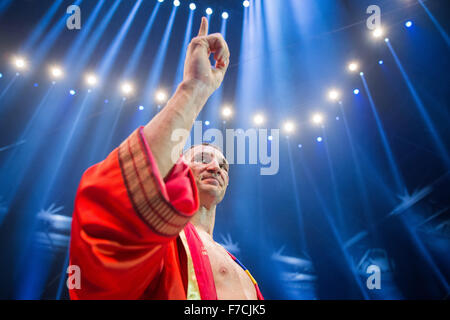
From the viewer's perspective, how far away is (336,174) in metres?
6.54

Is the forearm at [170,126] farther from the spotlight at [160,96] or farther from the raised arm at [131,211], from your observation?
the spotlight at [160,96]

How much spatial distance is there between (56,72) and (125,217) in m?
6.71

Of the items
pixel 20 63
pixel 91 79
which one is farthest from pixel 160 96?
Answer: pixel 20 63

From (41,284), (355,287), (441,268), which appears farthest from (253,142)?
(41,284)

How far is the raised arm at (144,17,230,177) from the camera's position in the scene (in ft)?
2.03

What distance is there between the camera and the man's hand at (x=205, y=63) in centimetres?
79

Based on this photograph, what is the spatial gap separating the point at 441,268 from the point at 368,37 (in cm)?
526

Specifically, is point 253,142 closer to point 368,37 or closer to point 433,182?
point 368,37

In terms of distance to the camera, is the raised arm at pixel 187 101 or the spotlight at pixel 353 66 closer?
the raised arm at pixel 187 101

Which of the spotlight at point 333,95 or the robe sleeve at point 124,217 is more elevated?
the spotlight at point 333,95

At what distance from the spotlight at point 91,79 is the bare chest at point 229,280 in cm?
598

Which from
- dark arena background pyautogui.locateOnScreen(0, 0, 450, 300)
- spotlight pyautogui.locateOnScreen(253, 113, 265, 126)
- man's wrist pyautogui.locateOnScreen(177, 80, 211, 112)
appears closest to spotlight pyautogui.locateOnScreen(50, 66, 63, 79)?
dark arena background pyautogui.locateOnScreen(0, 0, 450, 300)

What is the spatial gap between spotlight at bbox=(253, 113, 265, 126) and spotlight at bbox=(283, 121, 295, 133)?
715 mm

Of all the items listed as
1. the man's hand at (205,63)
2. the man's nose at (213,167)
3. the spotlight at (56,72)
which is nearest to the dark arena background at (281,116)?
the spotlight at (56,72)
